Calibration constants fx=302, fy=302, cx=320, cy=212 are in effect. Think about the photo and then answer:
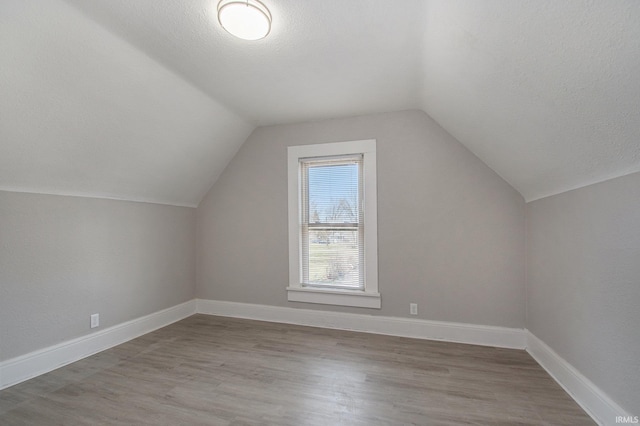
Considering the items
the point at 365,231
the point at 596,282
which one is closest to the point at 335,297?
the point at 365,231

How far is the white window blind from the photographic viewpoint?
3.62 m

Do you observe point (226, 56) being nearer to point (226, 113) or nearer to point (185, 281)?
point (226, 113)

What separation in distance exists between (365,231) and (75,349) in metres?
3.06

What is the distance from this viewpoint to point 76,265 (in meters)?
2.82

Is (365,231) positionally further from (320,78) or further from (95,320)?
(95,320)

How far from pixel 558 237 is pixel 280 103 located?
281 cm

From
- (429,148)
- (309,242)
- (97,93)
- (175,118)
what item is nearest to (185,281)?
(309,242)

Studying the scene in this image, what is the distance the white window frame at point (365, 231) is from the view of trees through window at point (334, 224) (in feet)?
0.39

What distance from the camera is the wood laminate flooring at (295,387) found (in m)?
1.98

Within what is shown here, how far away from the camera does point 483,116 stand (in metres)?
2.39

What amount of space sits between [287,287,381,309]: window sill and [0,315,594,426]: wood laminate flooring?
409 millimetres

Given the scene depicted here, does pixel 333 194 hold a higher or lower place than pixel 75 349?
higher

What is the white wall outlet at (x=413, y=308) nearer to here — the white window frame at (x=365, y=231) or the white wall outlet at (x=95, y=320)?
the white window frame at (x=365, y=231)

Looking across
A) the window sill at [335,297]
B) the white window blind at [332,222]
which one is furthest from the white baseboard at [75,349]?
the white window blind at [332,222]
